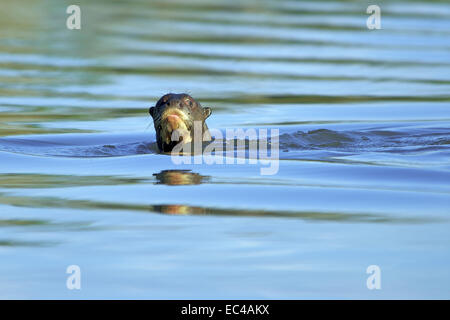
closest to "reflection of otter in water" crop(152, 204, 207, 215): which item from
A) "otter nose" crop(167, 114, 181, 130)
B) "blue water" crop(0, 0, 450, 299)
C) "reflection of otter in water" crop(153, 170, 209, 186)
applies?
"blue water" crop(0, 0, 450, 299)

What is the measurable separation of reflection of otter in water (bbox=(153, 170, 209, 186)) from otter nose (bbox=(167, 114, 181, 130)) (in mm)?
881

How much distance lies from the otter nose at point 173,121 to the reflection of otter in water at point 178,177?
0.88 m

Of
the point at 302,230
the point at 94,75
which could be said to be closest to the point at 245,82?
the point at 94,75

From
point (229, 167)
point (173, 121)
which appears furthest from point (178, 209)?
point (173, 121)

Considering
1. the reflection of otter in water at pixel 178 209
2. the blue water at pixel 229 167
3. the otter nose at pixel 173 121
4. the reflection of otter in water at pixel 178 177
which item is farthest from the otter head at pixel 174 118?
the reflection of otter in water at pixel 178 209

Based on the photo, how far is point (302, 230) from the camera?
6.91 metres

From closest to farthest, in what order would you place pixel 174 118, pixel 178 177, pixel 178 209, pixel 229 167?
1. pixel 178 209
2. pixel 178 177
3. pixel 229 167
4. pixel 174 118

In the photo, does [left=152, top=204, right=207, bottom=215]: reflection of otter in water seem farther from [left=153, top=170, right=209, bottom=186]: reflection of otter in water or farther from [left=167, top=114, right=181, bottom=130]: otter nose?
[left=167, top=114, right=181, bottom=130]: otter nose

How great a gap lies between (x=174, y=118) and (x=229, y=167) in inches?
35.4

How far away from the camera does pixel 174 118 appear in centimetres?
1030

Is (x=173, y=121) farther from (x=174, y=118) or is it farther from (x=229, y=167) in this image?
(x=229, y=167)

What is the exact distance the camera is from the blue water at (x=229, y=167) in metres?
5.98

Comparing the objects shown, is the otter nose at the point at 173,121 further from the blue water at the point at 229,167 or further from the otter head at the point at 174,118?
the blue water at the point at 229,167

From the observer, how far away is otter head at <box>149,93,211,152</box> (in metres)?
10.3
